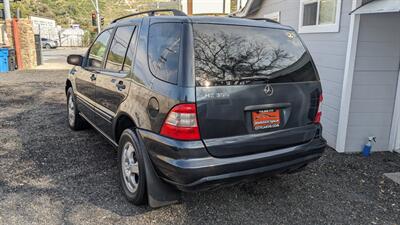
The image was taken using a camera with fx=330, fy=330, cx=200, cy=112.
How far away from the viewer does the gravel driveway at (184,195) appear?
3.13m

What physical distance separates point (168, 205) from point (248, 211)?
0.79 metres

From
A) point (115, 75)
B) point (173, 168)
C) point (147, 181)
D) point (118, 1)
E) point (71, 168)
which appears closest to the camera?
point (173, 168)

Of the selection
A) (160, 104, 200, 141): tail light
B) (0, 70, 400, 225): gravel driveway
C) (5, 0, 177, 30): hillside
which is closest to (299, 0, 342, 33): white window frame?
(0, 70, 400, 225): gravel driveway

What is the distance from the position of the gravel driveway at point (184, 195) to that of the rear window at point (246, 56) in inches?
51.4

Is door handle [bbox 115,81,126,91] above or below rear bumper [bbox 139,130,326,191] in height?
above

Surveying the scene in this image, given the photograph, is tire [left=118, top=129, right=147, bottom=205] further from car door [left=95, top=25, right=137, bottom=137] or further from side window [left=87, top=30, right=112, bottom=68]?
side window [left=87, top=30, right=112, bottom=68]

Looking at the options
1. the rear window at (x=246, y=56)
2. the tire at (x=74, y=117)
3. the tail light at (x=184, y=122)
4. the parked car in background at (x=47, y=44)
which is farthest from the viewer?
the parked car in background at (x=47, y=44)

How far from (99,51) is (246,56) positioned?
98.5 inches

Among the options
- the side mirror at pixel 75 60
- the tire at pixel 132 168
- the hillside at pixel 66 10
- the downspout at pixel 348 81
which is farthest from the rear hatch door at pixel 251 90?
the hillside at pixel 66 10

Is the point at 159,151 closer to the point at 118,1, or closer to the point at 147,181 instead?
the point at 147,181

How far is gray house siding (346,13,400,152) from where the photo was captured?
4.68 metres

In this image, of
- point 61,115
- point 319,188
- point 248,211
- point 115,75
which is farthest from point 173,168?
point 61,115

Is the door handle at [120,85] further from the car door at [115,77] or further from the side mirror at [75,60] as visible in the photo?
the side mirror at [75,60]

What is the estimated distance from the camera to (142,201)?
3201 millimetres
